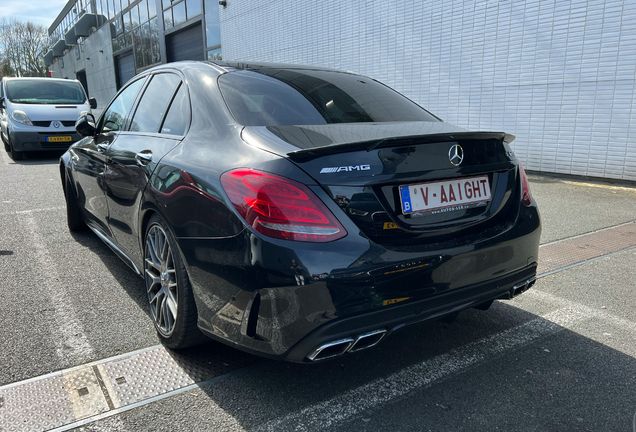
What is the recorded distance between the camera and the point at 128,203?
288 centimetres

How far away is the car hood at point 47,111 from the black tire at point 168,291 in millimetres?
10334

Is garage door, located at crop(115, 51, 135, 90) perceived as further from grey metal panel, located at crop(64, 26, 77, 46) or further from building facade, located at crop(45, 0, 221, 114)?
grey metal panel, located at crop(64, 26, 77, 46)

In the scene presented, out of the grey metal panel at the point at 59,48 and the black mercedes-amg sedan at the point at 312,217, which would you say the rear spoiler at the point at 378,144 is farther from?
the grey metal panel at the point at 59,48

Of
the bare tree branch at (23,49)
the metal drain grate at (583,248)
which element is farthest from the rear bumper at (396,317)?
the bare tree branch at (23,49)

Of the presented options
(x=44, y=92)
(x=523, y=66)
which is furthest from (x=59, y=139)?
(x=523, y=66)

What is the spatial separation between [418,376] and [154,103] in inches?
87.5

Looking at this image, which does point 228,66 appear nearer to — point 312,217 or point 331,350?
point 312,217

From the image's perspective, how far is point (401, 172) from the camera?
1.94 m

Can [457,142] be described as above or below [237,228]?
above

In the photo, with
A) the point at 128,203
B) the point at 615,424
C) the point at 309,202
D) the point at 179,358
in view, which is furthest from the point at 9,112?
the point at 615,424

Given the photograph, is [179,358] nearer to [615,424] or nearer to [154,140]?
[154,140]

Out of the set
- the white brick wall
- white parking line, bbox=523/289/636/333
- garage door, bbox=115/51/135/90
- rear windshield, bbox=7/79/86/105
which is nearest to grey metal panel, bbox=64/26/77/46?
garage door, bbox=115/51/135/90

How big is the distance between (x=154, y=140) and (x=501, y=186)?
6.13 feet

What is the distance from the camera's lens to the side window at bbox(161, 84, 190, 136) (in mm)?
2582
